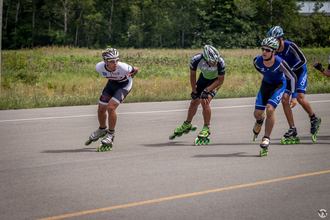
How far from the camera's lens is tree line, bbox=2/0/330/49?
91.1 m

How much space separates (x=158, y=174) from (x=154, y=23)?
91.7 metres

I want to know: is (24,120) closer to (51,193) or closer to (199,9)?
(51,193)

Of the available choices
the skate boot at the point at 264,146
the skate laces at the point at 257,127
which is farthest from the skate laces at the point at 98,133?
the skate boot at the point at 264,146

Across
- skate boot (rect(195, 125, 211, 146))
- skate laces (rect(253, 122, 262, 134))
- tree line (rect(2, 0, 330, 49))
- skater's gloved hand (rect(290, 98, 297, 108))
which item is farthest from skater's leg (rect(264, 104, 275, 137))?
tree line (rect(2, 0, 330, 49))

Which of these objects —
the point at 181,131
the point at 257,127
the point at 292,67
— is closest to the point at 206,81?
the point at 181,131

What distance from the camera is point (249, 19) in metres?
98.7

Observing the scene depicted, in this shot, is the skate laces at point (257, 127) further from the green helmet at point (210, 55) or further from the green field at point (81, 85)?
the green field at point (81, 85)

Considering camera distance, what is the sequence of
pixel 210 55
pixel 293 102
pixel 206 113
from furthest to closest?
pixel 206 113
pixel 293 102
pixel 210 55

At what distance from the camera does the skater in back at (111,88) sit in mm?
12172

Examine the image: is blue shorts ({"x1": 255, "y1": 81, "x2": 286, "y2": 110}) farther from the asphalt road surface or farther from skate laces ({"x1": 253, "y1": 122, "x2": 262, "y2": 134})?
the asphalt road surface

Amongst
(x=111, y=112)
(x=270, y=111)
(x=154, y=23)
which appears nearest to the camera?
(x=270, y=111)

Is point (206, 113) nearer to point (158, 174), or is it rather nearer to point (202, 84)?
point (202, 84)

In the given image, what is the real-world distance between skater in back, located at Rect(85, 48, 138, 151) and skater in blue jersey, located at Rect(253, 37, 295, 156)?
2225 mm

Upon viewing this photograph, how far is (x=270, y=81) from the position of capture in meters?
12.2
